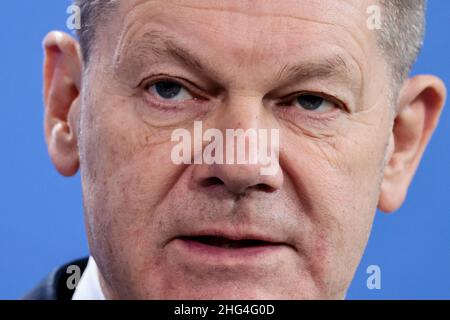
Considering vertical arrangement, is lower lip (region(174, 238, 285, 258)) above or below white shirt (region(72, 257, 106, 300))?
below

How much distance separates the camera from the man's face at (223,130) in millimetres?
1806

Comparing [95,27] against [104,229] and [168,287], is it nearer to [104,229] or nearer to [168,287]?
[104,229]

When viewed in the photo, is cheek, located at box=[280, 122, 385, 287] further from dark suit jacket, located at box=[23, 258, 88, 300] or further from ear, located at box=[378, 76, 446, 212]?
dark suit jacket, located at box=[23, 258, 88, 300]

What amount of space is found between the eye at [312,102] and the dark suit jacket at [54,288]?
88 centimetres

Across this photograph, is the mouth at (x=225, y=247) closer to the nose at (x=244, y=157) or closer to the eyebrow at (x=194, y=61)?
the nose at (x=244, y=157)

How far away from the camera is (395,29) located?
2033 millimetres

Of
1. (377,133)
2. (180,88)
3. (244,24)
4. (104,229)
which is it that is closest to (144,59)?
(180,88)

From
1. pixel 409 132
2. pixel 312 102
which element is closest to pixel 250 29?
pixel 312 102

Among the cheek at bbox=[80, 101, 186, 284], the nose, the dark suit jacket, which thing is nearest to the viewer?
the nose

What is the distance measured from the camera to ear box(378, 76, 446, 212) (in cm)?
219

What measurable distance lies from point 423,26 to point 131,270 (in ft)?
3.02

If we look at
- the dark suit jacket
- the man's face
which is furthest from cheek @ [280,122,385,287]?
the dark suit jacket
